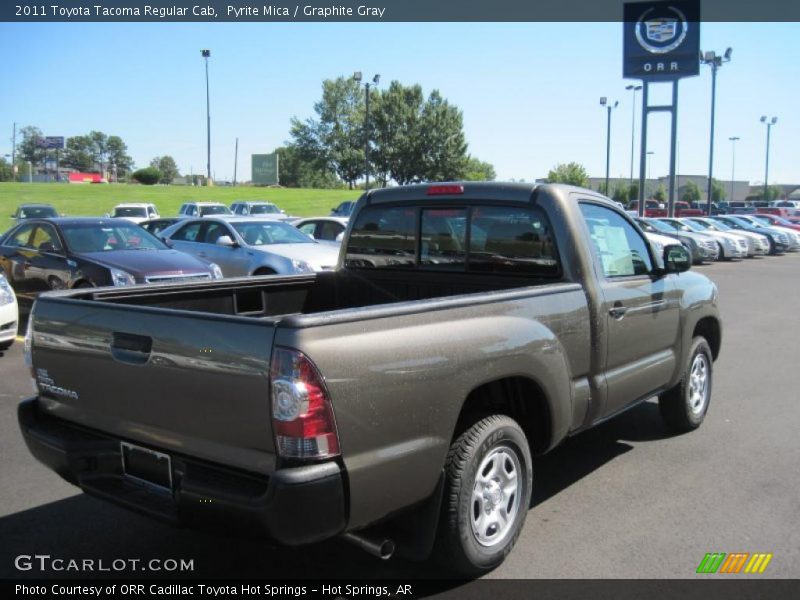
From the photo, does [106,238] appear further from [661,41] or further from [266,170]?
[266,170]

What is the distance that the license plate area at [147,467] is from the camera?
123 inches

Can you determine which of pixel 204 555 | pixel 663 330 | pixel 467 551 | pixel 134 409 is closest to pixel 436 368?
pixel 467 551

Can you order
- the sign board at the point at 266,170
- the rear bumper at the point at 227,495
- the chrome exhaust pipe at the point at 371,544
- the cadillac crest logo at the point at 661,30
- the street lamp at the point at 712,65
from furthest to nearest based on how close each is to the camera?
the sign board at the point at 266,170 → the street lamp at the point at 712,65 → the cadillac crest logo at the point at 661,30 → the chrome exhaust pipe at the point at 371,544 → the rear bumper at the point at 227,495

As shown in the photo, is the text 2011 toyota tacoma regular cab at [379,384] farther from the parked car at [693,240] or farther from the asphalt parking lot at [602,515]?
the parked car at [693,240]

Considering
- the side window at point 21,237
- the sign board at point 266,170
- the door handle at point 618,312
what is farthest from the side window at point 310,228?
the sign board at point 266,170

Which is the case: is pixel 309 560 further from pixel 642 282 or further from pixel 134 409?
pixel 642 282

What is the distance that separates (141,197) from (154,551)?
6593 cm

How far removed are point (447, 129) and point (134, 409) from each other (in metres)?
91.3

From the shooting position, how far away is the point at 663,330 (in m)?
5.24

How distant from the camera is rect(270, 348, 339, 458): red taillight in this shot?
2.75 meters

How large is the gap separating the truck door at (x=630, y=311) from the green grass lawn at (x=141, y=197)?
54.0 m

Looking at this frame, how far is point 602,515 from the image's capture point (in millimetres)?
4320

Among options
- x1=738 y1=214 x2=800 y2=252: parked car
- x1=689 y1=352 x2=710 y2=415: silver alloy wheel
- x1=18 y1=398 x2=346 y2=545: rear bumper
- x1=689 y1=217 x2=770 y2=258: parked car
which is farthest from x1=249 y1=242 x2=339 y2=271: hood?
x1=738 y1=214 x2=800 y2=252: parked car

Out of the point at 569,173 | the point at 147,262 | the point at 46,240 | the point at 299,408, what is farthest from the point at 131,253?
the point at 569,173
